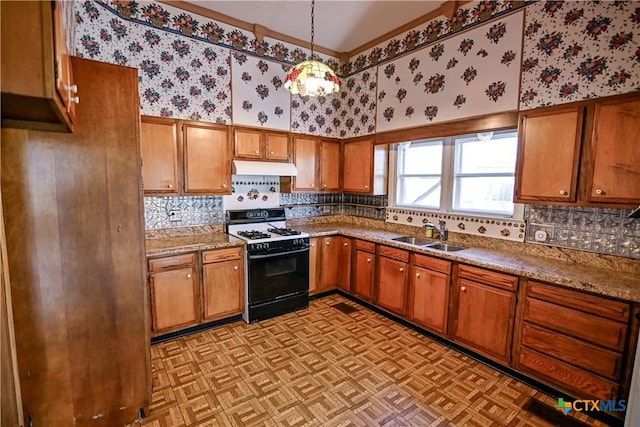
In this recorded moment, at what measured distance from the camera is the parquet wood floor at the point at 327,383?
2051 millimetres

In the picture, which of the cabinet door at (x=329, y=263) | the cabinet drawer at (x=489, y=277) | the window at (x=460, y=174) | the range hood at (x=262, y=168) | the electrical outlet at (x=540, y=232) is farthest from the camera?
the cabinet door at (x=329, y=263)

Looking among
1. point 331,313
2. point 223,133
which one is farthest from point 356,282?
point 223,133

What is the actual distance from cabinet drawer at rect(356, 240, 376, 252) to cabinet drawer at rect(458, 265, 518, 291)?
111 centimetres

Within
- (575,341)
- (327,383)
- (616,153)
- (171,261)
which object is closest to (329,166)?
(171,261)

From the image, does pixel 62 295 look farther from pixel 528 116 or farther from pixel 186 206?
pixel 528 116

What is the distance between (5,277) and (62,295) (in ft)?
0.92

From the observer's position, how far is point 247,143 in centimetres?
359

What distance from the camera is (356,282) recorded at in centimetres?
392

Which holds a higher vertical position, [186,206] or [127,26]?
[127,26]

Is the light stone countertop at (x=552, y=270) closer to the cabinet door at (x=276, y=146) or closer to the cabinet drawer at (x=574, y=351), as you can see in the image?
the cabinet drawer at (x=574, y=351)

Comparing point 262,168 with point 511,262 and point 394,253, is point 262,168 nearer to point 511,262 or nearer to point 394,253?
point 394,253

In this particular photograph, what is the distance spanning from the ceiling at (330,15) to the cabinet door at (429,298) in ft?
9.22

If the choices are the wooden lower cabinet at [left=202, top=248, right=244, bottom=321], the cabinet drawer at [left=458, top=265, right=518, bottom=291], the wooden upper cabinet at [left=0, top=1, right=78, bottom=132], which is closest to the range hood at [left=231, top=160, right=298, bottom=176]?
the wooden lower cabinet at [left=202, top=248, right=244, bottom=321]

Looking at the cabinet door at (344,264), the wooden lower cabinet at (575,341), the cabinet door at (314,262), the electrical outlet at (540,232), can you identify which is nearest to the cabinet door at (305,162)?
the cabinet door at (314,262)
